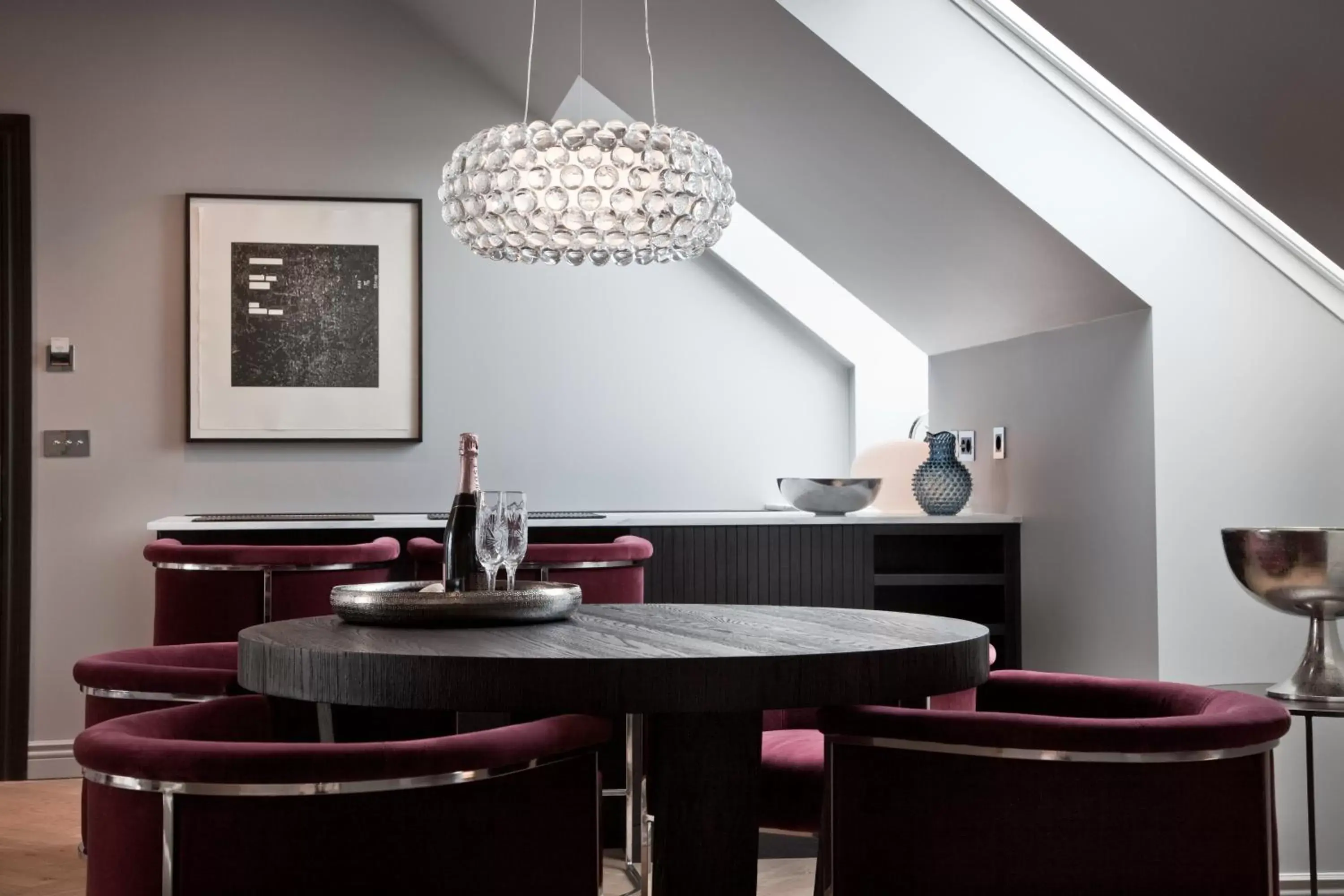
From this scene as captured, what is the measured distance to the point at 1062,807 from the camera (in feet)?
5.30

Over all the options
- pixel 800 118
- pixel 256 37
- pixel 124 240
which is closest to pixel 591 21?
pixel 800 118

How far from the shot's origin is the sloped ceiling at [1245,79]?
7.98 ft

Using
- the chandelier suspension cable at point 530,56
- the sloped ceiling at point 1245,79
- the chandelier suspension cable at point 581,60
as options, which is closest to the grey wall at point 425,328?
the chandelier suspension cable at point 530,56

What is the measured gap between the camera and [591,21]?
411 cm

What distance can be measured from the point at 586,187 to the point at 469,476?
0.86m

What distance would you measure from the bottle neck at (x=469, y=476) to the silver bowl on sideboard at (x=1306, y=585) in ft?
5.02

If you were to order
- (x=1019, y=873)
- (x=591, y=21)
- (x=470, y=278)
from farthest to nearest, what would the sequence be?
(x=470, y=278)
(x=591, y=21)
(x=1019, y=873)

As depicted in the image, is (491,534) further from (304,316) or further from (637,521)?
(304,316)

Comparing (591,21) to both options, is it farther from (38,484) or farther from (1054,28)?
(38,484)

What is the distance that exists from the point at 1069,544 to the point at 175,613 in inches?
95.9

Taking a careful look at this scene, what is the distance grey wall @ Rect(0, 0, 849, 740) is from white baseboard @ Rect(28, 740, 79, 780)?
0.11 ft

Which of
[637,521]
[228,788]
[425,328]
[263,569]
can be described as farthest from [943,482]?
[228,788]

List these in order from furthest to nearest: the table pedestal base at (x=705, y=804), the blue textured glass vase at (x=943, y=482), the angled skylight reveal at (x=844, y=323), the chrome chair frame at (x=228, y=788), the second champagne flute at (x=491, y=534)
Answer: the angled skylight reveal at (x=844, y=323) < the blue textured glass vase at (x=943, y=482) < the second champagne flute at (x=491, y=534) < the table pedestal base at (x=705, y=804) < the chrome chair frame at (x=228, y=788)

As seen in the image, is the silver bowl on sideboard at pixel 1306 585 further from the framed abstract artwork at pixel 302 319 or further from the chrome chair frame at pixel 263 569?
the framed abstract artwork at pixel 302 319
